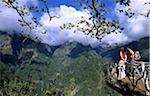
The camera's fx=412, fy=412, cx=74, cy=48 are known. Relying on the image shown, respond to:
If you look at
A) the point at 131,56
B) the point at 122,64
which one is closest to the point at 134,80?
the point at 122,64

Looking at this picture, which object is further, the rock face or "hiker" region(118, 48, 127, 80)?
"hiker" region(118, 48, 127, 80)

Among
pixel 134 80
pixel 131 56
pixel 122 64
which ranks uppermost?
pixel 131 56

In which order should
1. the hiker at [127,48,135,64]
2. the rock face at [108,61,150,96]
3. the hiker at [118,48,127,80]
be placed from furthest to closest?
the hiker at [118,48,127,80]
the rock face at [108,61,150,96]
the hiker at [127,48,135,64]

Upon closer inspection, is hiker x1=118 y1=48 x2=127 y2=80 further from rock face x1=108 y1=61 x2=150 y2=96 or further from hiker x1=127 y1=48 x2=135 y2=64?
hiker x1=127 y1=48 x2=135 y2=64

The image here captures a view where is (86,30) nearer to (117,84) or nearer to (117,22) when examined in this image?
(117,22)

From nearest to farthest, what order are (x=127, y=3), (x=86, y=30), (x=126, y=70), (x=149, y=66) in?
(x=127, y=3) → (x=86, y=30) → (x=149, y=66) → (x=126, y=70)

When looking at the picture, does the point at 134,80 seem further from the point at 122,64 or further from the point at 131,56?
the point at 131,56

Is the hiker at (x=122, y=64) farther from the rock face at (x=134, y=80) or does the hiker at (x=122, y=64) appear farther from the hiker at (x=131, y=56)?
the hiker at (x=131, y=56)

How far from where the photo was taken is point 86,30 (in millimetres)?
14609

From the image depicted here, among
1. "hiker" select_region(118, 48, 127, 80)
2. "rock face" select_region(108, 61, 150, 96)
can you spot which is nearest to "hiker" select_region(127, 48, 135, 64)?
"rock face" select_region(108, 61, 150, 96)

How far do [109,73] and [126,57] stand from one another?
A: 1.96 meters

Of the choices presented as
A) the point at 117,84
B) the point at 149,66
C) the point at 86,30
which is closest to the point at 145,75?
the point at 149,66

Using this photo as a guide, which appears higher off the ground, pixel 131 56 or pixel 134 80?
pixel 131 56

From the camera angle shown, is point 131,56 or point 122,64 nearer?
point 131,56
